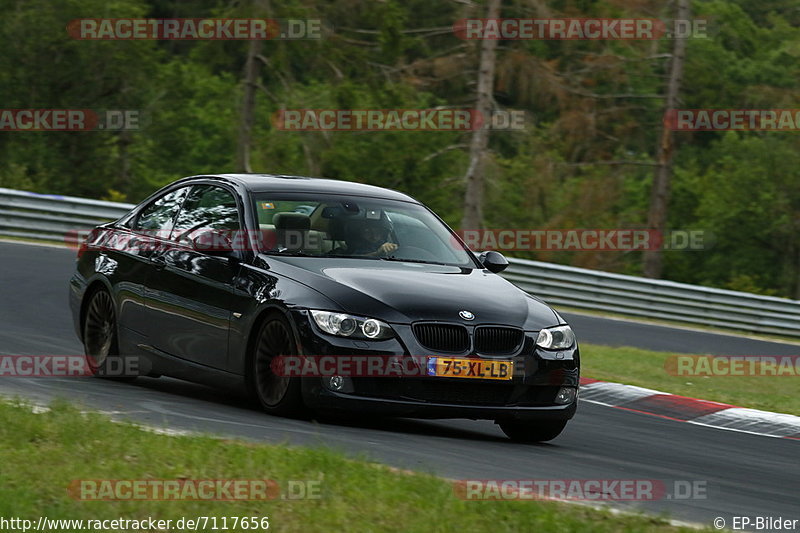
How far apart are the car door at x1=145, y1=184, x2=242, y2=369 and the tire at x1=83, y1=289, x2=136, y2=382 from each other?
0.62 meters

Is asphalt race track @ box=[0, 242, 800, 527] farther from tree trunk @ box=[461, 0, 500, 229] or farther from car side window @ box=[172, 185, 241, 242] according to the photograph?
tree trunk @ box=[461, 0, 500, 229]

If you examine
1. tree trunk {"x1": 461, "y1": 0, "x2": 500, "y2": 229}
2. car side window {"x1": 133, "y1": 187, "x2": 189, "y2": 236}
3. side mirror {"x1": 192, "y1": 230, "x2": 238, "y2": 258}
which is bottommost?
side mirror {"x1": 192, "y1": 230, "x2": 238, "y2": 258}

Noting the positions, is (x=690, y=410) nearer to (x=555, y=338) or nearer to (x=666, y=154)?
(x=555, y=338)

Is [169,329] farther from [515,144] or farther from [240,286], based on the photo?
[515,144]

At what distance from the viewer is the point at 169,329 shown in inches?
365

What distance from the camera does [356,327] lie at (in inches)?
312

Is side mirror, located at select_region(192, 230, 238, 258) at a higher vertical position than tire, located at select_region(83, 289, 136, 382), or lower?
higher

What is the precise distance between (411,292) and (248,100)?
94.9 feet

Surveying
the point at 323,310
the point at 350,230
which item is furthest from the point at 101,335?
the point at 323,310

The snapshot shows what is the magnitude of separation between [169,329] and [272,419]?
1.49 metres

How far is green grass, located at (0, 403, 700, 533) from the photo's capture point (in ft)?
17.1

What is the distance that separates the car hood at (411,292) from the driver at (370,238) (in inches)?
7.9

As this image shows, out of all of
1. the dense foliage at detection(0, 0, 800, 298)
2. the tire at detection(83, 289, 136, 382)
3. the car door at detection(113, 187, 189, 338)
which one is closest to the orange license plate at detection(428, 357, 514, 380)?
the car door at detection(113, 187, 189, 338)

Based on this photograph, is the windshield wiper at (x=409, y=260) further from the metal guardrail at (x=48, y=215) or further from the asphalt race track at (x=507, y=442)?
the metal guardrail at (x=48, y=215)
